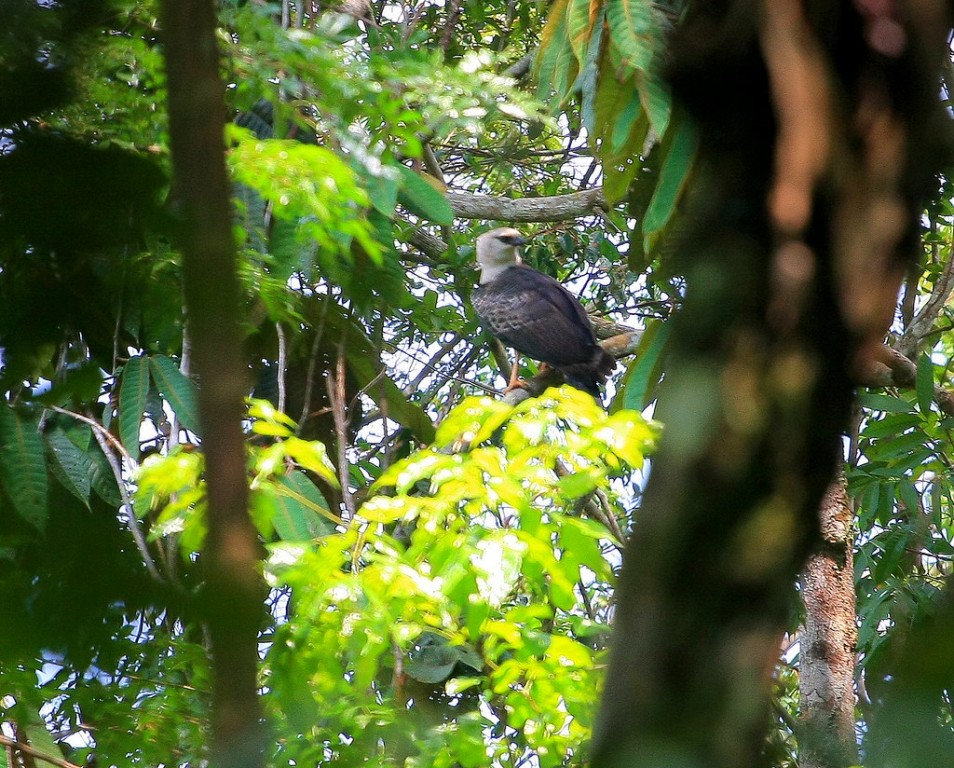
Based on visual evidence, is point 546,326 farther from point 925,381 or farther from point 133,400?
point 133,400

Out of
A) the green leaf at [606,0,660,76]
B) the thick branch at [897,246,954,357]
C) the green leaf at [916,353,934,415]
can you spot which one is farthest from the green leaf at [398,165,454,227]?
the thick branch at [897,246,954,357]

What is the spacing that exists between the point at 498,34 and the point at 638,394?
12.5 ft

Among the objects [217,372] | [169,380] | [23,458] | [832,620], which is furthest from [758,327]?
[832,620]

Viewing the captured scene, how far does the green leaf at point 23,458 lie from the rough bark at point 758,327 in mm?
710

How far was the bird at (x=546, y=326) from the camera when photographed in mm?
5934

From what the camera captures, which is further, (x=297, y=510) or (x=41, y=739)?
(x=41, y=739)

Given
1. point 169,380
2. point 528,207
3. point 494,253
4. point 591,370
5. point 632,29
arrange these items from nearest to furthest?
1. point 632,29
2. point 169,380
3. point 528,207
4. point 591,370
5. point 494,253

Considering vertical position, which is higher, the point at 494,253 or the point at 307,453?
the point at 494,253

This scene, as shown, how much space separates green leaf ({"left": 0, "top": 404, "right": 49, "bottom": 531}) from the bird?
3.85 metres

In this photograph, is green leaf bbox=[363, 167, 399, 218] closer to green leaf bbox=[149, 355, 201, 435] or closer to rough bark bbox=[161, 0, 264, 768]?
green leaf bbox=[149, 355, 201, 435]

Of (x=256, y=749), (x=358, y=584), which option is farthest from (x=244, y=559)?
(x=358, y=584)

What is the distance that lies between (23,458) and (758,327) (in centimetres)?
170

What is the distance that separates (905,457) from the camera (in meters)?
4.10

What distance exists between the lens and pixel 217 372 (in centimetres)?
54
